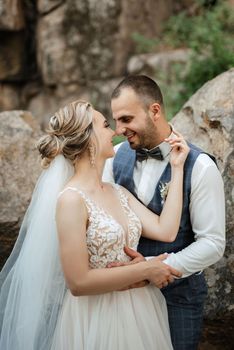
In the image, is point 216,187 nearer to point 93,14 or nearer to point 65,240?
point 65,240

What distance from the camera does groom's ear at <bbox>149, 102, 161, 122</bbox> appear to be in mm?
3152

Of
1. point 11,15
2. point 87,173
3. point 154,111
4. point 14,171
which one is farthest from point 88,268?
point 11,15

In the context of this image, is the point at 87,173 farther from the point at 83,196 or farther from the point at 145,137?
the point at 145,137

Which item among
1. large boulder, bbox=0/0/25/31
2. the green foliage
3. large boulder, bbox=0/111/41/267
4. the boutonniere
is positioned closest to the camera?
the boutonniere

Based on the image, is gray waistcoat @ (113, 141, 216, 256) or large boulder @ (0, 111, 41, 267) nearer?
gray waistcoat @ (113, 141, 216, 256)

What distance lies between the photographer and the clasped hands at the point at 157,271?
2832mm

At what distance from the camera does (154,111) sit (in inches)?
125

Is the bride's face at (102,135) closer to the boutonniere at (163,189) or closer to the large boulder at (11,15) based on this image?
the boutonniere at (163,189)

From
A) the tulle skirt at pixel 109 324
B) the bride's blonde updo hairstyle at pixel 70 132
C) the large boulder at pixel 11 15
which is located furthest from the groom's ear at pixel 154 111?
the large boulder at pixel 11 15

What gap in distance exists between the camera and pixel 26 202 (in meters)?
3.85

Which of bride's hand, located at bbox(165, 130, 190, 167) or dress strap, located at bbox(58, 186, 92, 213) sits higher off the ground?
bride's hand, located at bbox(165, 130, 190, 167)

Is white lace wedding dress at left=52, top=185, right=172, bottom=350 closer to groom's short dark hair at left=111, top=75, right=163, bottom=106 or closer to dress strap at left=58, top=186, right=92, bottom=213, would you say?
dress strap at left=58, top=186, right=92, bottom=213

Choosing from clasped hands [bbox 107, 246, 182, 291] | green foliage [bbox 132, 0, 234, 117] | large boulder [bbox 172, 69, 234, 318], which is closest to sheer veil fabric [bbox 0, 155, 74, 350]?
clasped hands [bbox 107, 246, 182, 291]

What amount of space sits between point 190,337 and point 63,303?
80 cm
